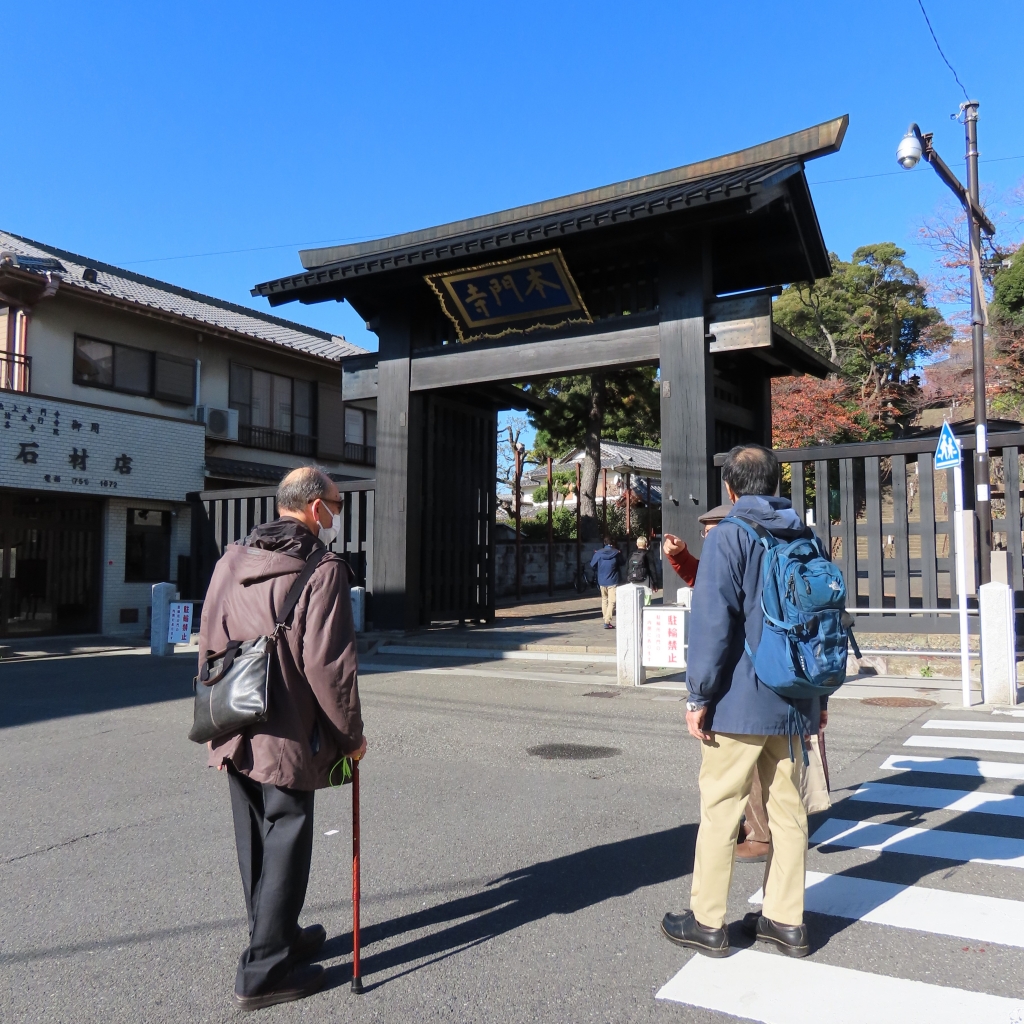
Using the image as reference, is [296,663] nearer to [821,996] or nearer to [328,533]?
[328,533]

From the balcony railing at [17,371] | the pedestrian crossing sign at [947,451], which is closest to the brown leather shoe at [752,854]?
the pedestrian crossing sign at [947,451]

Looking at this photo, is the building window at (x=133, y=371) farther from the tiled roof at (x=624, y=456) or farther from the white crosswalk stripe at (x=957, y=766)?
the tiled roof at (x=624, y=456)

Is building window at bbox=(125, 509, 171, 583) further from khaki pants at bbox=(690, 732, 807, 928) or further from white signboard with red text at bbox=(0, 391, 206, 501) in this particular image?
khaki pants at bbox=(690, 732, 807, 928)

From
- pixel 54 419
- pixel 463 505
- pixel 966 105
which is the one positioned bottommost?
pixel 463 505

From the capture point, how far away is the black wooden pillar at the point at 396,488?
14.8m

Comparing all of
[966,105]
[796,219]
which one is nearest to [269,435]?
[796,219]

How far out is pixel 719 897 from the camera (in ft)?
11.0

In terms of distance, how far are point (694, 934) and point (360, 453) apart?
971 inches

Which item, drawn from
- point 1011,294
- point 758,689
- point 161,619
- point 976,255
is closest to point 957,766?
point 758,689

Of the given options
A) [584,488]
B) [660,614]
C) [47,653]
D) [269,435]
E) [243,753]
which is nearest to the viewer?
[243,753]

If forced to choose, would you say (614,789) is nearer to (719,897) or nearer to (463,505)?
(719,897)

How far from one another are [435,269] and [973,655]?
9240 mm

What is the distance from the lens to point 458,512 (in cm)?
1658

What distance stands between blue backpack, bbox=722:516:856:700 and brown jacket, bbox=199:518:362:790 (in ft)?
4.94
